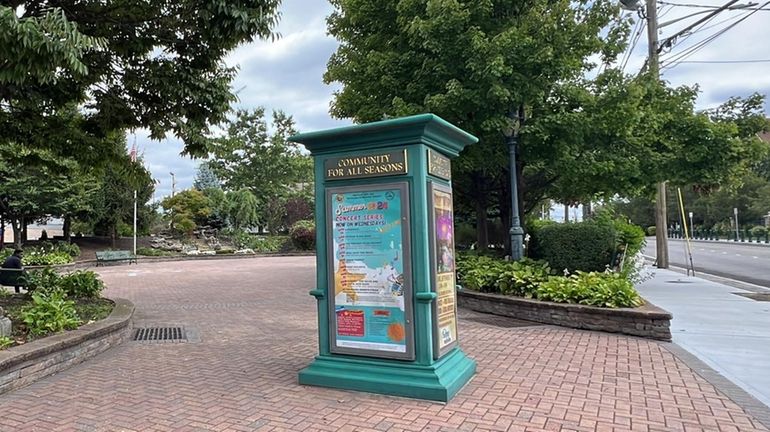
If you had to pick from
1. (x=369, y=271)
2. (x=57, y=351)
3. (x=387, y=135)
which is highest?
(x=387, y=135)

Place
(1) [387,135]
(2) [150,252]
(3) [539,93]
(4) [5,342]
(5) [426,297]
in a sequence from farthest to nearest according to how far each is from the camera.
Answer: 1. (2) [150,252]
2. (3) [539,93]
3. (4) [5,342]
4. (1) [387,135]
5. (5) [426,297]

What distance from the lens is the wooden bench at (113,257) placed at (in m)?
23.9

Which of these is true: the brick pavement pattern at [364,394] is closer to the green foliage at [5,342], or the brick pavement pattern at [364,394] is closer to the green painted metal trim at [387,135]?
the green foliage at [5,342]

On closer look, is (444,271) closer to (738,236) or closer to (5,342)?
(5,342)

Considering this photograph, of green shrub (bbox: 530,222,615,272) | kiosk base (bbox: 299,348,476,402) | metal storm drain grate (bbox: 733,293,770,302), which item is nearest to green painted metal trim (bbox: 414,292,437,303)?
kiosk base (bbox: 299,348,476,402)

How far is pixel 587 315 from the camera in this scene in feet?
25.0

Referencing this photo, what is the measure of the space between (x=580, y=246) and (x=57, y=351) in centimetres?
947

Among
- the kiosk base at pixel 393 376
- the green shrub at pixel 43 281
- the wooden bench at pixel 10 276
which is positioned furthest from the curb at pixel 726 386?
the wooden bench at pixel 10 276

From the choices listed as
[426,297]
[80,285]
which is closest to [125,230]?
[80,285]

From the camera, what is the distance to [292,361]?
595cm

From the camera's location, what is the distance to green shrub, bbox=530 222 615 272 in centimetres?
1062

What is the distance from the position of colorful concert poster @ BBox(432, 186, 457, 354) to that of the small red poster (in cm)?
73

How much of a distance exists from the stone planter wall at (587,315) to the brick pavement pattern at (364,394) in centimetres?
23

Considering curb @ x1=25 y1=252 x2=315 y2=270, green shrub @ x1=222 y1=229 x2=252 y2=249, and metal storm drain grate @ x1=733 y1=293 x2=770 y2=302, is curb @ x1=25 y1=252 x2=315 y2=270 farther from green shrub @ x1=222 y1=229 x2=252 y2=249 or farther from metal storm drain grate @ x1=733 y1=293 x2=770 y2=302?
metal storm drain grate @ x1=733 y1=293 x2=770 y2=302
